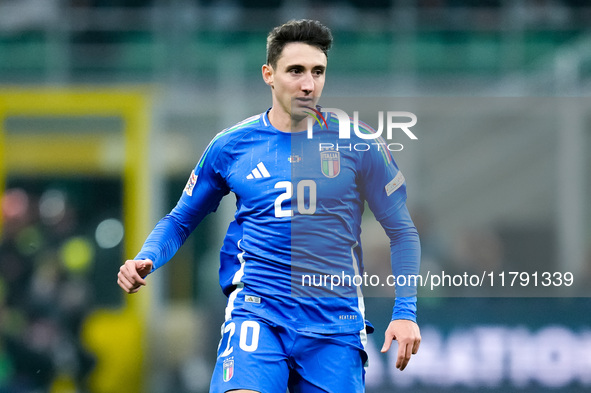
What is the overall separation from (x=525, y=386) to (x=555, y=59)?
3.22m

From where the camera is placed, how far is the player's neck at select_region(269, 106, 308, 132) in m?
3.93

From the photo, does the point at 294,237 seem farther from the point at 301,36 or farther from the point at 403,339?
the point at 301,36

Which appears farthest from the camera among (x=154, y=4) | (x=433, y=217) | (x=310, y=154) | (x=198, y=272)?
(x=154, y=4)

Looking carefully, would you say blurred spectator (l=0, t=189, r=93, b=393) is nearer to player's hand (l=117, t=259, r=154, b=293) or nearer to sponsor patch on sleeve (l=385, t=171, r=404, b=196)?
player's hand (l=117, t=259, r=154, b=293)

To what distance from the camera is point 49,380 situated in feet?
28.9

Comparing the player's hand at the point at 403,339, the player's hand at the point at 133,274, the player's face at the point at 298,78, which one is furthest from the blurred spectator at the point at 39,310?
the player's hand at the point at 403,339

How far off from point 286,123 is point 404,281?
83cm

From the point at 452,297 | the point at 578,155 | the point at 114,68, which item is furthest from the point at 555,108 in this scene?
the point at 114,68

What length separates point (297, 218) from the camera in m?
3.77

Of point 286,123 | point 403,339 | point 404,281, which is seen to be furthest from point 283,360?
point 286,123

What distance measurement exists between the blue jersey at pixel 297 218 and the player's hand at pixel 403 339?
6 cm

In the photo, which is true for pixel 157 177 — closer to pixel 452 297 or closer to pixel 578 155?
pixel 452 297

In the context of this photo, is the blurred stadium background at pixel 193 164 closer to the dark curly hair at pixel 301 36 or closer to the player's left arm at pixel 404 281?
the player's left arm at pixel 404 281

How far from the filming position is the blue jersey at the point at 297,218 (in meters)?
3.72
